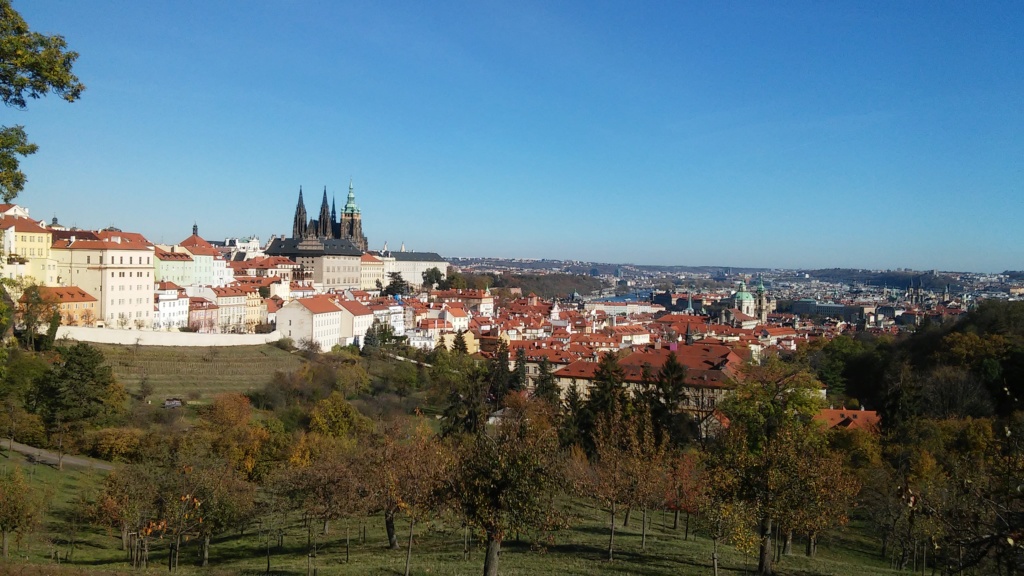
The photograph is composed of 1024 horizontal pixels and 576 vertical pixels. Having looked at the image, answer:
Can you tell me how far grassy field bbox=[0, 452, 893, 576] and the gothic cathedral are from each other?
9179 centimetres

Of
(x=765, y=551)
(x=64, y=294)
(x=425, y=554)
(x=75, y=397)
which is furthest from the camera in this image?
(x=64, y=294)

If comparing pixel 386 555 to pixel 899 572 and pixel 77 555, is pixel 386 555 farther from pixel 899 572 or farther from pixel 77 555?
pixel 899 572

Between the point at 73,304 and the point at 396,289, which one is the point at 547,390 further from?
the point at 396,289

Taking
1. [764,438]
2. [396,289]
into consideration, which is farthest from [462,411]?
[396,289]

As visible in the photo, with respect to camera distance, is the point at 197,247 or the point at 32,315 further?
the point at 197,247

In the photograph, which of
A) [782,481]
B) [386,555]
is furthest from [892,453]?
[386,555]

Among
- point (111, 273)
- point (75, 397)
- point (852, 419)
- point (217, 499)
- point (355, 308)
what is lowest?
point (852, 419)

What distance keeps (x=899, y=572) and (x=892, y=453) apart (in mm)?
14610

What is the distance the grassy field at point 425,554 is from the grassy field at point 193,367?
16.6 m

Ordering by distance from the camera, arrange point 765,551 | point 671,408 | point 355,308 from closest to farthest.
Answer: point 765,551 < point 671,408 < point 355,308

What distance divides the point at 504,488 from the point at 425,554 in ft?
17.6

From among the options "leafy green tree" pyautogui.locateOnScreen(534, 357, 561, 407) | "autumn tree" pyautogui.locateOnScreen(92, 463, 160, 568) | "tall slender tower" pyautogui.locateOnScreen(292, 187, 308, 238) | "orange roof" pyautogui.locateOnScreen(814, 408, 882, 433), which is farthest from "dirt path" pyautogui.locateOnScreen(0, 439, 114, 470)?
"tall slender tower" pyautogui.locateOnScreen(292, 187, 308, 238)

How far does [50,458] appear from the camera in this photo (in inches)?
1090

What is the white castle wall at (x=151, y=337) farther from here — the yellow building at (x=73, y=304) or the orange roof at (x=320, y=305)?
the orange roof at (x=320, y=305)
